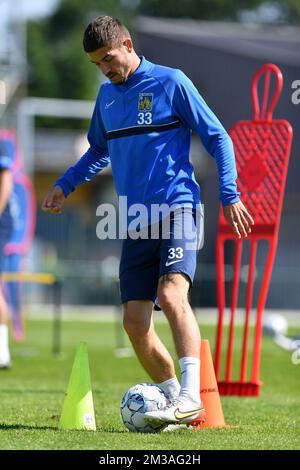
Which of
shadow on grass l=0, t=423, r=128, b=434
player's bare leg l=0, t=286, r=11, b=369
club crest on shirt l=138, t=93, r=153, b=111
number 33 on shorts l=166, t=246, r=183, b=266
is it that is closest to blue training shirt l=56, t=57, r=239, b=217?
club crest on shirt l=138, t=93, r=153, b=111

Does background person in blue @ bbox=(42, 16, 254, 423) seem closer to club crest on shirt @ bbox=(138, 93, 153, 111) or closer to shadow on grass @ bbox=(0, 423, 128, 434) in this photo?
club crest on shirt @ bbox=(138, 93, 153, 111)

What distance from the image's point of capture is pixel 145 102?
590cm

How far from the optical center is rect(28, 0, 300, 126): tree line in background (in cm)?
5550

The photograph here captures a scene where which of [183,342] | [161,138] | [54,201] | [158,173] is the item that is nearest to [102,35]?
[161,138]

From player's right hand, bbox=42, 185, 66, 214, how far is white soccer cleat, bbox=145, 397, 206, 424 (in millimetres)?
1373

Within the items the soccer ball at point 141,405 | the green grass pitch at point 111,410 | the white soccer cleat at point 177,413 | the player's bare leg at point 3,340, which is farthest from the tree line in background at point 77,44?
the white soccer cleat at point 177,413

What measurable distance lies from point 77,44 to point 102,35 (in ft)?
172

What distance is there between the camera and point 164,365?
5992mm

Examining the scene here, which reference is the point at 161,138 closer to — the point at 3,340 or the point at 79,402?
the point at 79,402

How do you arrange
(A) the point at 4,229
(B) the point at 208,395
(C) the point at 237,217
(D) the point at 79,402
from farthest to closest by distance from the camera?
1. (A) the point at 4,229
2. (B) the point at 208,395
3. (D) the point at 79,402
4. (C) the point at 237,217

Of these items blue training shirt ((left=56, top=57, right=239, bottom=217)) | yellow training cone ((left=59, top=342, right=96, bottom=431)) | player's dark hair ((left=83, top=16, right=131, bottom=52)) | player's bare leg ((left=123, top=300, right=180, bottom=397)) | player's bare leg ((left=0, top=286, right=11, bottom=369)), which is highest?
player's dark hair ((left=83, top=16, right=131, bottom=52))

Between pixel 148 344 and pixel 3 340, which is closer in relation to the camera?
pixel 148 344

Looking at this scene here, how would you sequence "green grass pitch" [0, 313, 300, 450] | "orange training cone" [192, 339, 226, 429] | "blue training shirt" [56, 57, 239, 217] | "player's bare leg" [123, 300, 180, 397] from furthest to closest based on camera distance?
"orange training cone" [192, 339, 226, 429] < "player's bare leg" [123, 300, 180, 397] < "blue training shirt" [56, 57, 239, 217] < "green grass pitch" [0, 313, 300, 450]
